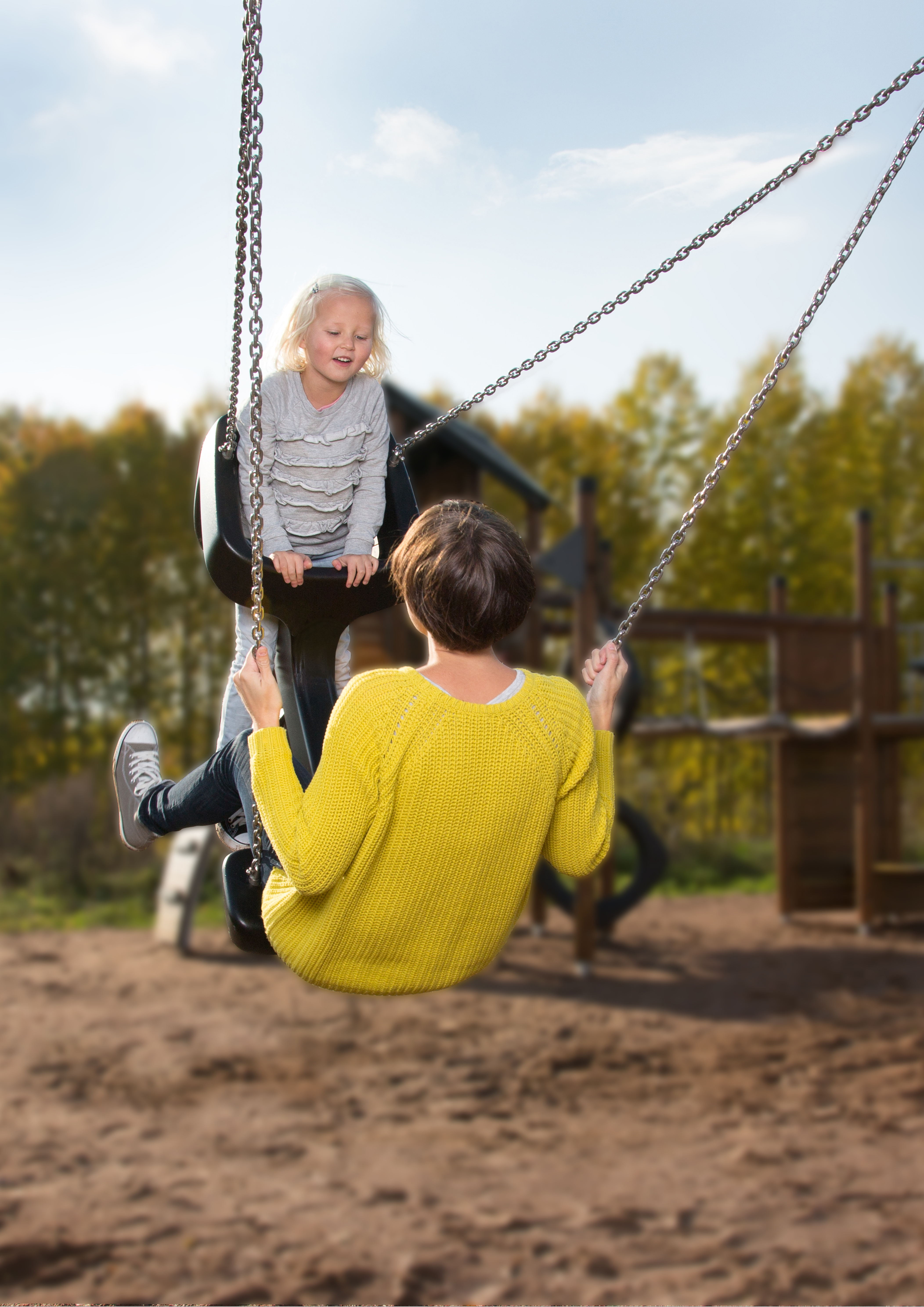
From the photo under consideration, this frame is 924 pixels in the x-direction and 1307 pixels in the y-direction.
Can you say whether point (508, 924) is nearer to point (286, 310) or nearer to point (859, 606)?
point (286, 310)

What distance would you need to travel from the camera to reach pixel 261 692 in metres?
1.78

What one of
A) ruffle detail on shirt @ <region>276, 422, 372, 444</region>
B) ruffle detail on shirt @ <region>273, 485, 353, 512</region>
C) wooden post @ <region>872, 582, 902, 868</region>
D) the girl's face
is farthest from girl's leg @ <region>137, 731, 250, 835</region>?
wooden post @ <region>872, 582, 902, 868</region>

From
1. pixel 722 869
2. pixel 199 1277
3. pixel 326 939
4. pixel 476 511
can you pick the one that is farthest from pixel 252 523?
pixel 722 869

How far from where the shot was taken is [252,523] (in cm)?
176

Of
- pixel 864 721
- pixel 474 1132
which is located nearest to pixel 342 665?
pixel 474 1132

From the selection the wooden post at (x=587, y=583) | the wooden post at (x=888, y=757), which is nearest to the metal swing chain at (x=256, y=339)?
the wooden post at (x=587, y=583)

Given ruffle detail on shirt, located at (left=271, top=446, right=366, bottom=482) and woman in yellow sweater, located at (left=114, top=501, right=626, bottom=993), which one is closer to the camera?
woman in yellow sweater, located at (left=114, top=501, right=626, bottom=993)

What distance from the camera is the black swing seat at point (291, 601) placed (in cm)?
184

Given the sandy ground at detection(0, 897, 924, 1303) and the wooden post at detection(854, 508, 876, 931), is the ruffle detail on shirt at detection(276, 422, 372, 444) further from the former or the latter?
the wooden post at detection(854, 508, 876, 931)

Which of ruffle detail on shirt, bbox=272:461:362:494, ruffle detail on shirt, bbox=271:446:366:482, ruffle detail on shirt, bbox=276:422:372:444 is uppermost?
ruffle detail on shirt, bbox=276:422:372:444

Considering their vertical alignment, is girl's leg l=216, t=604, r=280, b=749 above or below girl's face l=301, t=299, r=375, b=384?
below

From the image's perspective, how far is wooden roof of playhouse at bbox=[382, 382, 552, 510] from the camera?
1252cm

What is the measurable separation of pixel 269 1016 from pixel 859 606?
834 centimetres

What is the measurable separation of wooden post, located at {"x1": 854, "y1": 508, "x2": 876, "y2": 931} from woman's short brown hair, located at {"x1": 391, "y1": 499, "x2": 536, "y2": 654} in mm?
13185
